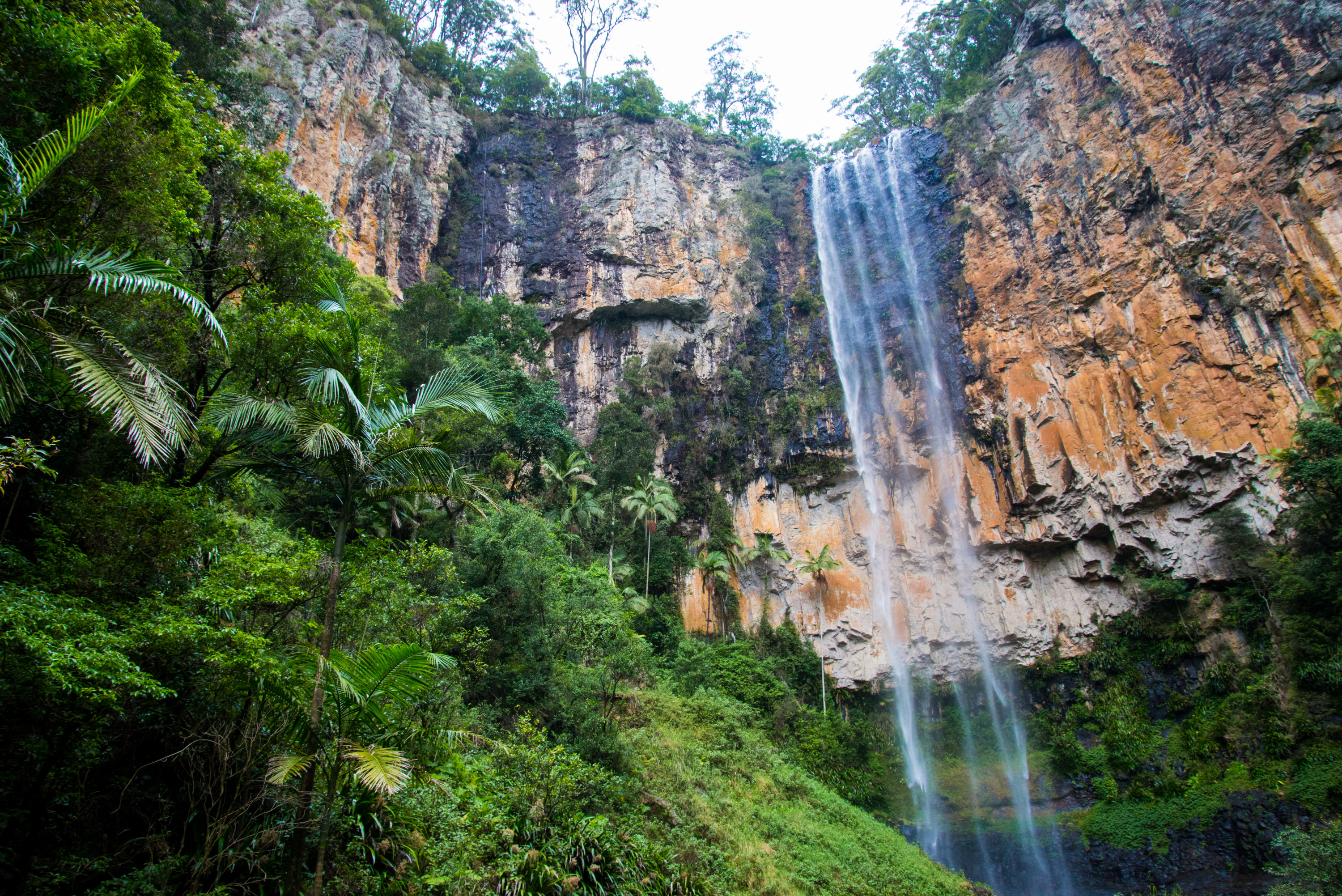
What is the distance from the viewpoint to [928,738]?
62.8 ft

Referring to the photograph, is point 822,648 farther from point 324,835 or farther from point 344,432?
point 324,835

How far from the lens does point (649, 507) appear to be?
20.9 m

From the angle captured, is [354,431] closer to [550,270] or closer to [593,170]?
[550,270]

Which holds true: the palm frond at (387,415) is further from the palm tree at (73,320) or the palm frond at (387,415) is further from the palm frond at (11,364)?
the palm frond at (11,364)

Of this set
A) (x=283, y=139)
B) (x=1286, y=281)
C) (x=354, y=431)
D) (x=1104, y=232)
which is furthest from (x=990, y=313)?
(x=283, y=139)

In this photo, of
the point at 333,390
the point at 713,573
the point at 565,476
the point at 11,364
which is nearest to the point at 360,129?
the point at 565,476

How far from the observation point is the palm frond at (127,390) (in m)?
4.32

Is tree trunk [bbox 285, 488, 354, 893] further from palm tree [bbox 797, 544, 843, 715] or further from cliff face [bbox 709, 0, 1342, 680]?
cliff face [bbox 709, 0, 1342, 680]

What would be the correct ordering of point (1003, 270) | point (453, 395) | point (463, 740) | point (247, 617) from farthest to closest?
1. point (1003, 270)
2. point (463, 740)
3. point (453, 395)
4. point (247, 617)

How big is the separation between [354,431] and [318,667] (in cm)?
204

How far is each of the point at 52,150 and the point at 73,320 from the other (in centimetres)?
112

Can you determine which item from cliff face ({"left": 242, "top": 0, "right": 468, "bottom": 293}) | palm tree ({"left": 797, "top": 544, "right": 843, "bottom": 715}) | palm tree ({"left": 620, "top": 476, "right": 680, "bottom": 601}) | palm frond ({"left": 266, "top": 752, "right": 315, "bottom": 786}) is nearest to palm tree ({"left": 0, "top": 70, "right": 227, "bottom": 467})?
palm frond ({"left": 266, "top": 752, "right": 315, "bottom": 786})

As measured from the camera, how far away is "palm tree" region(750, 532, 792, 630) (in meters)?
22.3

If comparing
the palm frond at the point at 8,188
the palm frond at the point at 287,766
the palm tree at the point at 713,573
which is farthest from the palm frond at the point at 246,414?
the palm tree at the point at 713,573
